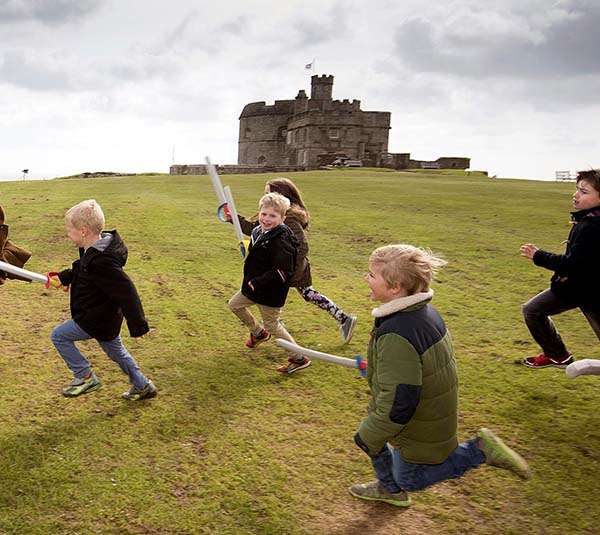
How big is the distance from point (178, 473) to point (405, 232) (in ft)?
35.6

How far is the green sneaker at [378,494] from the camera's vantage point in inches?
145

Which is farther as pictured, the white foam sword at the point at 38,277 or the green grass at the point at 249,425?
the white foam sword at the point at 38,277

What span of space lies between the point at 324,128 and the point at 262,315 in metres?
58.5

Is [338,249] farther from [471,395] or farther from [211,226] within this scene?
[471,395]

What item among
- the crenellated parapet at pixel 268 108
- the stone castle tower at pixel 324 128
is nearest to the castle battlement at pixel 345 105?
the stone castle tower at pixel 324 128

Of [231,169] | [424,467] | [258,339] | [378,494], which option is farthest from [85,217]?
[231,169]

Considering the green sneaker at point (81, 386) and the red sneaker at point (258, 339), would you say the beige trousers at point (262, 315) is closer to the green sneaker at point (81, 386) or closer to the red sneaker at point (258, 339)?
the red sneaker at point (258, 339)

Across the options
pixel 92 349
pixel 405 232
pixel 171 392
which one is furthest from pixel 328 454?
pixel 405 232

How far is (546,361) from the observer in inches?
234

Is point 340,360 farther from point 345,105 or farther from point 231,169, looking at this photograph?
point 345,105

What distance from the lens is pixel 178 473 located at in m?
3.98

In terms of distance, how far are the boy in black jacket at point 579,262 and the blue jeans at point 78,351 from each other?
390cm

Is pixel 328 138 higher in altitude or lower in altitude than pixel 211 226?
higher

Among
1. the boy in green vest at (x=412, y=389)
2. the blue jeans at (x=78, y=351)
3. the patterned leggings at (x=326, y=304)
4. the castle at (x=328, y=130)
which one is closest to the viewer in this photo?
the boy in green vest at (x=412, y=389)
